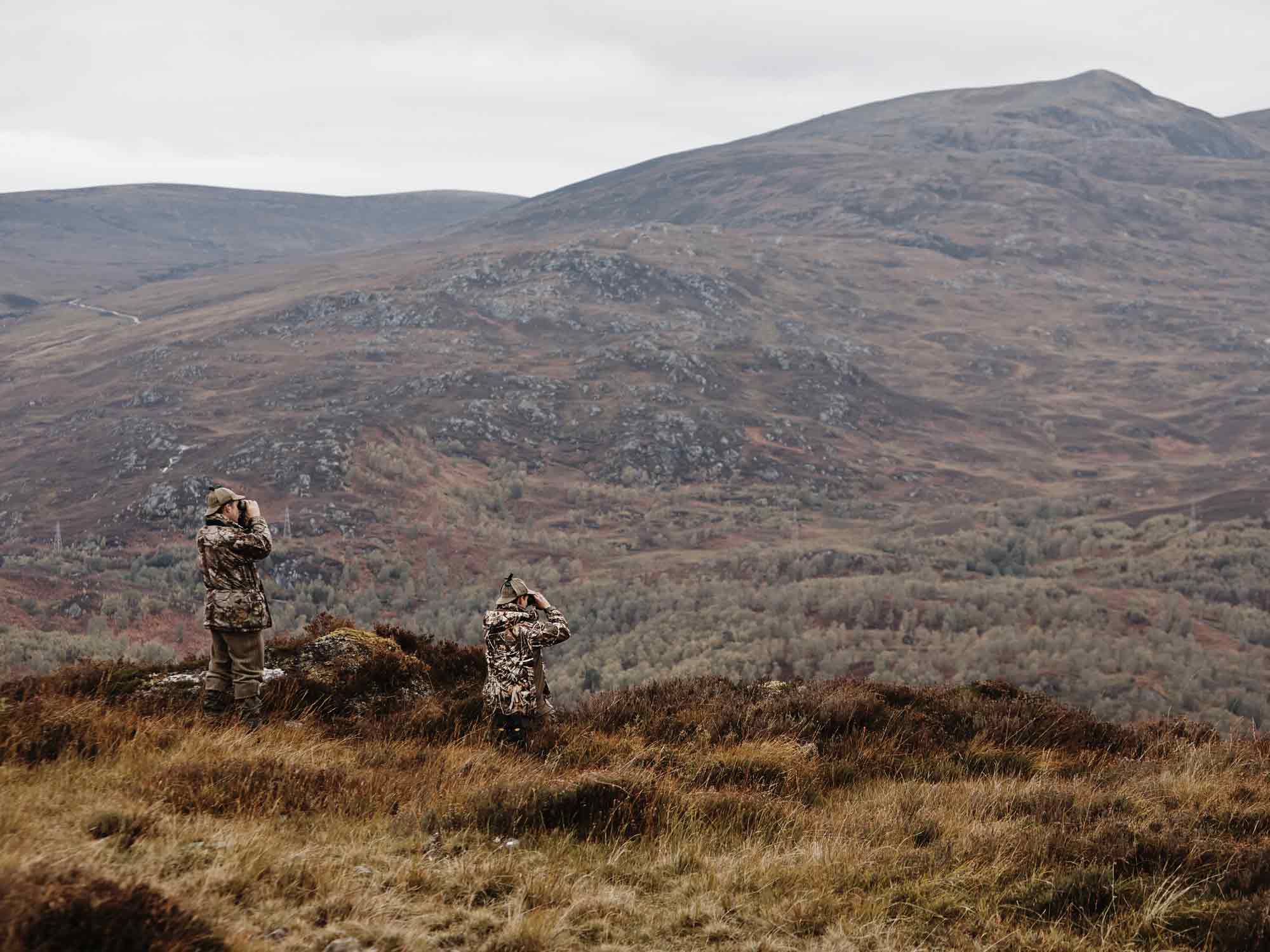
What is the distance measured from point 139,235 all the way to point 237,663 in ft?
615

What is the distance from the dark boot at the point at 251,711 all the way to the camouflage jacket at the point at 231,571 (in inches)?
22.7

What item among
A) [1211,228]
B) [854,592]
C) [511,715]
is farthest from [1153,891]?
[1211,228]

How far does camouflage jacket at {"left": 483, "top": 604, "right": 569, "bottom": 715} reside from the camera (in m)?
6.99

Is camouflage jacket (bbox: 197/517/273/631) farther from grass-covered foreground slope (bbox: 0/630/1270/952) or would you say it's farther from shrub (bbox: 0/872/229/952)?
shrub (bbox: 0/872/229/952)

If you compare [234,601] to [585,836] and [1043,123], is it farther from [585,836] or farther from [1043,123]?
[1043,123]

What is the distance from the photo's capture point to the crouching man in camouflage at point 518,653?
22.9 ft

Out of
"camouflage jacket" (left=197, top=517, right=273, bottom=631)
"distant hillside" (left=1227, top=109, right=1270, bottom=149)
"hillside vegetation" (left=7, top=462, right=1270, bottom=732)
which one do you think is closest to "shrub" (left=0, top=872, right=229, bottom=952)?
"camouflage jacket" (left=197, top=517, right=273, bottom=631)

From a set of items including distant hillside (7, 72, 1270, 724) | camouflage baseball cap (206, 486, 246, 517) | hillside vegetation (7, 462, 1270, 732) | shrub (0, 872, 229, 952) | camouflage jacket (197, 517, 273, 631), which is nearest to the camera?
shrub (0, 872, 229, 952)

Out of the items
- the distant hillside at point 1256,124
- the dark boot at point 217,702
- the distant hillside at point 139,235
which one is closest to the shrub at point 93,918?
the dark boot at point 217,702

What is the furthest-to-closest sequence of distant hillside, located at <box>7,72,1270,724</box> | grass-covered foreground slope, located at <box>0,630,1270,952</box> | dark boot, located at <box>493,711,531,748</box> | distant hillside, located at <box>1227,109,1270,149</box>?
1. distant hillside, located at <box>1227,109,1270,149</box>
2. distant hillside, located at <box>7,72,1270,724</box>
3. dark boot, located at <box>493,711,531,748</box>
4. grass-covered foreground slope, located at <box>0,630,1270,952</box>

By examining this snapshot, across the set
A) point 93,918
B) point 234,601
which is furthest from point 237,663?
point 93,918

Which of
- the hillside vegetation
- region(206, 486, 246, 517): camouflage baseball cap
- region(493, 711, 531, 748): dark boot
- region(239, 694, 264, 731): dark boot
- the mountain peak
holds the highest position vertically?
the mountain peak

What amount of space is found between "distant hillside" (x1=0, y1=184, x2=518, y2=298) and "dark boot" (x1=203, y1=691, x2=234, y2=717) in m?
125

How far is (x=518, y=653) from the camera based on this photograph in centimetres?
704
